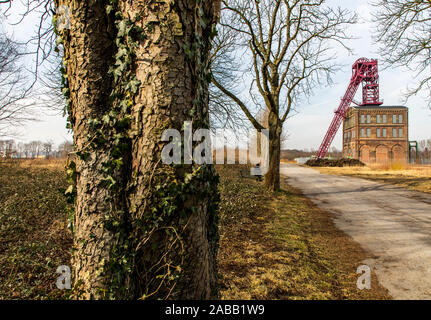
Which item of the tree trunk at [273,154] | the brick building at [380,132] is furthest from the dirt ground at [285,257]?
the brick building at [380,132]

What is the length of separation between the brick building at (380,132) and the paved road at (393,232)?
3686 cm

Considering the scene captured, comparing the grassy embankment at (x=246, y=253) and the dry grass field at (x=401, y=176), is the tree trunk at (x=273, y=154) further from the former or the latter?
the dry grass field at (x=401, y=176)

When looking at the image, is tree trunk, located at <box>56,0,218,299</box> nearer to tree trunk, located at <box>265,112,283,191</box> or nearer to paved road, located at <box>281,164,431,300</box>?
paved road, located at <box>281,164,431,300</box>

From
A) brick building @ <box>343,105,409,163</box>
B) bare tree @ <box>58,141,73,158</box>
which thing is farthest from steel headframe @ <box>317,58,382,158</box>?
bare tree @ <box>58,141,73,158</box>

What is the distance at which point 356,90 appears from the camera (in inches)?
1566

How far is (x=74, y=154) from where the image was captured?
72.2 inches

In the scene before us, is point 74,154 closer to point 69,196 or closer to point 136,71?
point 69,196

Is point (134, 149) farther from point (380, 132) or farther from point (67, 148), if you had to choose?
point (380, 132)

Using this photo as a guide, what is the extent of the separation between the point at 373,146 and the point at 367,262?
46.5m

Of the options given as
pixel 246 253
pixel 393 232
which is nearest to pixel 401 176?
pixel 393 232

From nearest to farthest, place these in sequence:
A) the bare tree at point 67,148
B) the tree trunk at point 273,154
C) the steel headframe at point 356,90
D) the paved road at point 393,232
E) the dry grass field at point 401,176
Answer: the bare tree at point 67,148 → the paved road at point 393,232 → the tree trunk at point 273,154 → the dry grass field at point 401,176 → the steel headframe at point 356,90

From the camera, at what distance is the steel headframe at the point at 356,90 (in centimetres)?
3797

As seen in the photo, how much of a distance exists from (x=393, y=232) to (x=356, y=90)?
4019 centimetres
